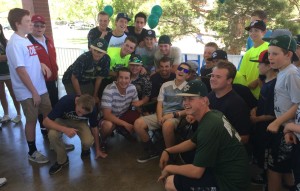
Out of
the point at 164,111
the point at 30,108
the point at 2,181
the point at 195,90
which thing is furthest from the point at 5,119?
the point at 195,90

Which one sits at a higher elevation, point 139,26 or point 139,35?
point 139,26

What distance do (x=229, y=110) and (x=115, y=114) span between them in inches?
65.0

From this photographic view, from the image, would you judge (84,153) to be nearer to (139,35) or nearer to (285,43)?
(139,35)

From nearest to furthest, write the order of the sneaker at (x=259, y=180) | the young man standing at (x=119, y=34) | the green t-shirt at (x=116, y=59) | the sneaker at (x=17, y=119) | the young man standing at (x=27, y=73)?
1. the sneaker at (x=259, y=180)
2. the young man standing at (x=27, y=73)
3. the green t-shirt at (x=116, y=59)
4. the young man standing at (x=119, y=34)
5. the sneaker at (x=17, y=119)

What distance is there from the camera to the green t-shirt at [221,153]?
1853mm

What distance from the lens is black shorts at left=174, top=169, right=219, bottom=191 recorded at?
6.46 feet

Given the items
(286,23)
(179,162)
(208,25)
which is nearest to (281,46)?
(179,162)

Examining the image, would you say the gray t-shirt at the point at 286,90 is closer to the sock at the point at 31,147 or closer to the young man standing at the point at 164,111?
the young man standing at the point at 164,111

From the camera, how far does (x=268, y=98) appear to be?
250cm

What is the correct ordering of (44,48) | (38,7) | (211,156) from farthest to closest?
(38,7), (44,48), (211,156)

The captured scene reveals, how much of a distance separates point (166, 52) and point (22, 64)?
6.78 ft

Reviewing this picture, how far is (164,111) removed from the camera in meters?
3.48

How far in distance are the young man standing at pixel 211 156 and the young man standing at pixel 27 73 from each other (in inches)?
76.6

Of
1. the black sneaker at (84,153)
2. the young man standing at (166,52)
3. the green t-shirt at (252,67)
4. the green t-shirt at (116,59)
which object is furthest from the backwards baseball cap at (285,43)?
the black sneaker at (84,153)
